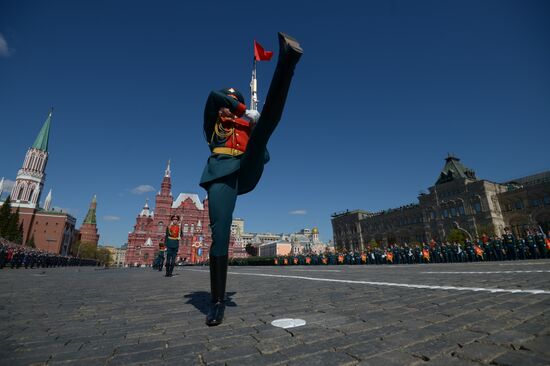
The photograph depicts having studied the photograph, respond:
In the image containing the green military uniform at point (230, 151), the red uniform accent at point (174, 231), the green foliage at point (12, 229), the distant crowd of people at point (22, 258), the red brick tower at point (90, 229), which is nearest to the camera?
the green military uniform at point (230, 151)

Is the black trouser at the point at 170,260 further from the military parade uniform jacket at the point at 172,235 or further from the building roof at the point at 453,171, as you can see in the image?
the building roof at the point at 453,171

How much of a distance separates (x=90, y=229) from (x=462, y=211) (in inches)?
5476

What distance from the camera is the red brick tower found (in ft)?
384

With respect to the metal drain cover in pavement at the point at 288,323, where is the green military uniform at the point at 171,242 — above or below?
above

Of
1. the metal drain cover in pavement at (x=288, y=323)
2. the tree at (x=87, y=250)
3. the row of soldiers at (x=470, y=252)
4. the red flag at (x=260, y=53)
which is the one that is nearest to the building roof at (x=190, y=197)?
the row of soldiers at (x=470, y=252)

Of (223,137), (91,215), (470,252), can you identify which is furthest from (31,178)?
(470,252)

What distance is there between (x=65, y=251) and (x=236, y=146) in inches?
4892

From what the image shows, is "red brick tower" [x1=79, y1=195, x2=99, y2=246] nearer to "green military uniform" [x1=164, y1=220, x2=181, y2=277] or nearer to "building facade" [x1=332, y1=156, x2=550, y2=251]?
"building facade" [x1=332, y1=156, x2=550, y2=251]

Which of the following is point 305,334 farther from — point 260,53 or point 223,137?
point 260,53

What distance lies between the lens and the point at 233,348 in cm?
164

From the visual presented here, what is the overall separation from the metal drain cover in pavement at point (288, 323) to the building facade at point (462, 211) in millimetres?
43771

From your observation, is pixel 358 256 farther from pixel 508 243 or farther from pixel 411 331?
pixel 411 331

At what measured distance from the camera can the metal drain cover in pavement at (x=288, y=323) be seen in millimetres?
2088

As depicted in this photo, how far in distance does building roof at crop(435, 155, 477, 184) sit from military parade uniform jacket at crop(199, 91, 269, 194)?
214 feet
